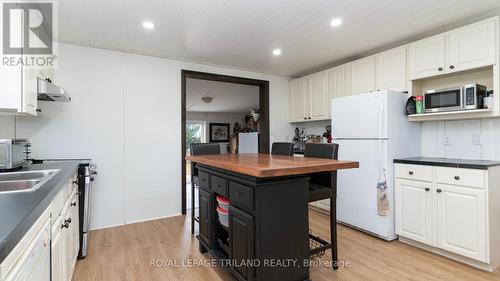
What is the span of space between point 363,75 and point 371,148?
3.76 ft

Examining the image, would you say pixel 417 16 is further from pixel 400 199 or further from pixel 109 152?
pixel 109 152

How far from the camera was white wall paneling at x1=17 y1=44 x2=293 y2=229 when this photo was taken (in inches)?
120

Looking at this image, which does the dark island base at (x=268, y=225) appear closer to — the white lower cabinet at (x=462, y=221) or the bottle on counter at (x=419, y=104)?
the white lower cabinet at (x=462, y=221)

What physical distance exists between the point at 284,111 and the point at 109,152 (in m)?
3.02

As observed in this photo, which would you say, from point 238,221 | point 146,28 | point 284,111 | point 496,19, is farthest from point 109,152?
point 496,19

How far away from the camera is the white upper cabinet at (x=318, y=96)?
13.2 ft

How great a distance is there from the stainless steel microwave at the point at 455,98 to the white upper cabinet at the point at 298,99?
1.98m

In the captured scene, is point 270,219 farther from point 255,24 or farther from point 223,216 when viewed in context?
point 255,24

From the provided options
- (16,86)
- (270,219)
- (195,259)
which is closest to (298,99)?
(195,259)

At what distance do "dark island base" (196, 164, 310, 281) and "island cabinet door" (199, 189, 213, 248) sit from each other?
1.30 ft

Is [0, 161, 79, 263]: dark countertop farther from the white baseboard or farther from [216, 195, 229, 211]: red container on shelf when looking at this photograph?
the white baseboard

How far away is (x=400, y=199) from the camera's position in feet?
9.01

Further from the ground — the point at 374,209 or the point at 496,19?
the point at 496,19

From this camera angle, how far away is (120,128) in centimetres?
337
